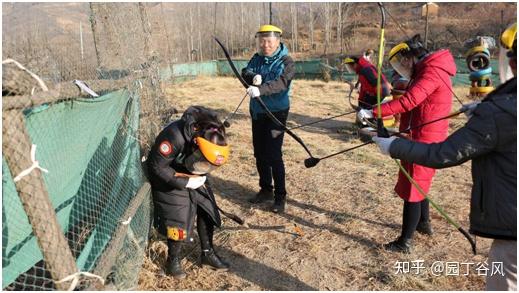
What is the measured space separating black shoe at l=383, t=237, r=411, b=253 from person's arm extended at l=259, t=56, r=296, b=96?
1825 mm

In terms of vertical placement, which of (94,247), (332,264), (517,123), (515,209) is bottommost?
(332,264)

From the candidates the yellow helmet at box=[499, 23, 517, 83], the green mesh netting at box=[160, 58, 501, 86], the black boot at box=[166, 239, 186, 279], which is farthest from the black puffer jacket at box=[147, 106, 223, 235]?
the green mesh netting at box=[160, 58, 501, 86]

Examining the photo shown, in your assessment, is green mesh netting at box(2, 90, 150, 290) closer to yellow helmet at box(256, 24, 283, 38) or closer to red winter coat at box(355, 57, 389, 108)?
yellow helmet at box(256, 24, 283, 38)

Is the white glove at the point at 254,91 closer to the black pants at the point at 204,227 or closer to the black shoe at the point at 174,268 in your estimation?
the black pants at the point at 204,227

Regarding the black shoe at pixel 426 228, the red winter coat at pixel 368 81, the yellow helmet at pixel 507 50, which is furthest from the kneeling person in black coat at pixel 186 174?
the red winter coat at pixel 368 81

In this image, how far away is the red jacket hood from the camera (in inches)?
137

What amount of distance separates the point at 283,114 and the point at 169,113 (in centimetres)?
163

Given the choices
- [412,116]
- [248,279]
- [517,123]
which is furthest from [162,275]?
[517,123]

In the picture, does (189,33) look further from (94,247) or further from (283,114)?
(94,247)

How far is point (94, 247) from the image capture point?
2.91 meters

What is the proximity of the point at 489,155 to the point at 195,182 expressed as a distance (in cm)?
198

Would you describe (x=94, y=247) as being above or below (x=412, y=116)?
below

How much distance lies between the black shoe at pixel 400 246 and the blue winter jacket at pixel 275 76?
5.72ft

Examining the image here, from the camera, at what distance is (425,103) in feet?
11.7
